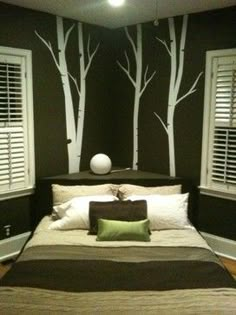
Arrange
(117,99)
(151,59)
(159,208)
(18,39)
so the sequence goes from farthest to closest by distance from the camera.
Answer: (117,99)
(151,59)
(18,39)
(159,208)

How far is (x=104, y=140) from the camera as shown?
14.5 ft

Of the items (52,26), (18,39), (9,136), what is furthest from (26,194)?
(52,26)

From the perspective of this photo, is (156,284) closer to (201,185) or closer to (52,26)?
(201,185)

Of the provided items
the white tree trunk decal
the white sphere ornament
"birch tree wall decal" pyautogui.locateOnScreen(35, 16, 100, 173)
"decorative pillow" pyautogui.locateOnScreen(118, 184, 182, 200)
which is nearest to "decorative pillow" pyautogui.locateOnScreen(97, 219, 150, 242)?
"decorative pillow" pyautogui.locateOnScreen(118, 184, 182, 200)

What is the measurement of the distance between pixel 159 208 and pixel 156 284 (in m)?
1.09

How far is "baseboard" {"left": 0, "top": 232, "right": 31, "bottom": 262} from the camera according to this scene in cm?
351

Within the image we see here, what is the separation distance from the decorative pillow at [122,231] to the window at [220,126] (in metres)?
1.07

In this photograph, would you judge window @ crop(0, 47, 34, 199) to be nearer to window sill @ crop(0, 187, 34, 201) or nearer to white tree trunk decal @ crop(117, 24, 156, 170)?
window sill @ crop(0, 187, 34, 201)

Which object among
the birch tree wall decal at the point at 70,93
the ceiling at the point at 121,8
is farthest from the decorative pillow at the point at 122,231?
the ceiling at the point at 121,8

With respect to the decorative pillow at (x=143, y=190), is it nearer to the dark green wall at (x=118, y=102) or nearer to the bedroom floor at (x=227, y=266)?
the dark green wall at (x=118, y=102)

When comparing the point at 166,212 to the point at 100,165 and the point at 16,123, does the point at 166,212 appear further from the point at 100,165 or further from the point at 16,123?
the point at 16,123

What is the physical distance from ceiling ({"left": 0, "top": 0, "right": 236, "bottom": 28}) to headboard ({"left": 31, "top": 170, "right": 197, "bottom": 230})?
1.71 m

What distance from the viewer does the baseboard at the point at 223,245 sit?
3562 mm

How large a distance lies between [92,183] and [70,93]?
1.08 metres
